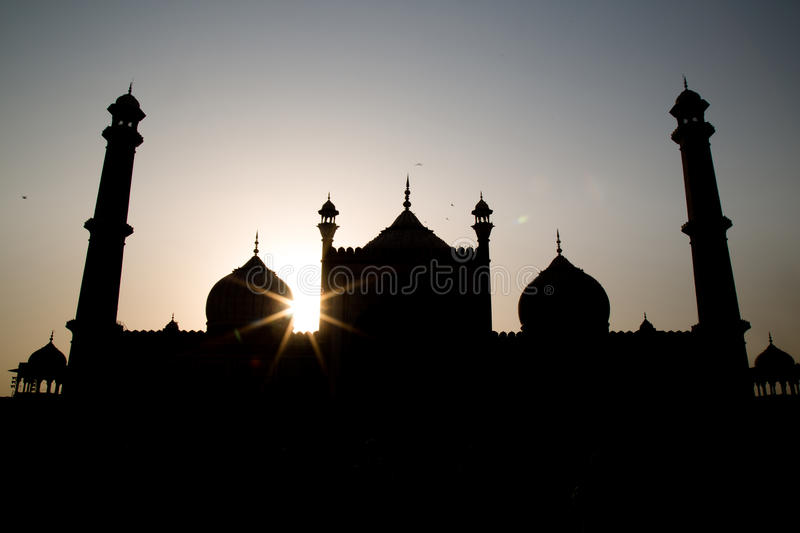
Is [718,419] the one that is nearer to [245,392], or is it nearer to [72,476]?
[245,392]

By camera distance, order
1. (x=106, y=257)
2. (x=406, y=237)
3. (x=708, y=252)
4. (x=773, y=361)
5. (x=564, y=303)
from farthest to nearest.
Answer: (x=773, y=361) → (x=564, y=303) → (x=406, y=237) → (x=106, y=257) → (x=708, y=252)

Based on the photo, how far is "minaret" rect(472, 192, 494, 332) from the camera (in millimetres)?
18094

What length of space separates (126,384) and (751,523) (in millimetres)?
15948

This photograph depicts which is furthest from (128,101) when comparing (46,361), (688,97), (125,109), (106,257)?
(688,97)

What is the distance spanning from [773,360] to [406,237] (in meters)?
18.7

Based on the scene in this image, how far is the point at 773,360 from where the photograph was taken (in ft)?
87.2

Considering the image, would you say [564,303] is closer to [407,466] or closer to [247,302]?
[407,466]

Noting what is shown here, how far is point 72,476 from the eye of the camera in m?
12.7

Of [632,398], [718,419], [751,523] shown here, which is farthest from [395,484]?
[718,419]

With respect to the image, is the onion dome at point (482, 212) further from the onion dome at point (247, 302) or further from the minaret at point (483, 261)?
the onion dome at point (247, 302)

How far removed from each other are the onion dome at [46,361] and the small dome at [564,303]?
20.9m

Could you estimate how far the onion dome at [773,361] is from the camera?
1030 inches

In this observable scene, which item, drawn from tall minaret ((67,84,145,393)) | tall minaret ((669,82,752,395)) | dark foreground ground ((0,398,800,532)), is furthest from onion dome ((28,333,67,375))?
tall minaret ((669,82,752,395))

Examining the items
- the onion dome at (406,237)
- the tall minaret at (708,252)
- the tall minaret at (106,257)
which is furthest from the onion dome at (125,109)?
the tall minaret at (708,252)
